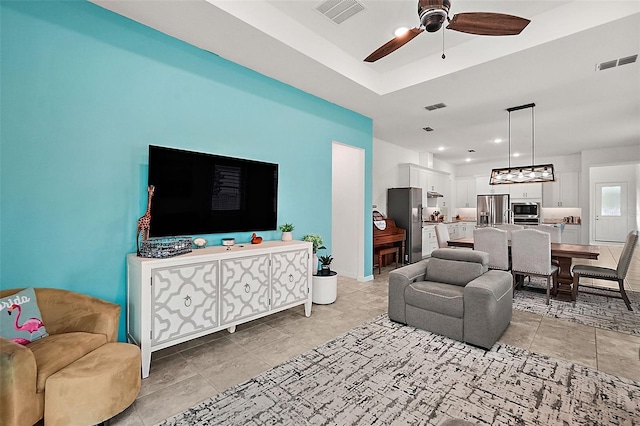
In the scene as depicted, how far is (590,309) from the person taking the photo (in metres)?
3.70

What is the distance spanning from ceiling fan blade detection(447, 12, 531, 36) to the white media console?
250 cm

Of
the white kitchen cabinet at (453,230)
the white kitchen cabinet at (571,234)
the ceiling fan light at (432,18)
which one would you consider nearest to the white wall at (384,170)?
the white kitchen cabinet at (453,230)

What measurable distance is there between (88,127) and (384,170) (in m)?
6.08

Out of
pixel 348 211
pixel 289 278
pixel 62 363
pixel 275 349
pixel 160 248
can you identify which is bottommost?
pixel 275 349

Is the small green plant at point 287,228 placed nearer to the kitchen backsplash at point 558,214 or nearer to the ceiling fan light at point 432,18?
the ceiling fan light at point 432,18

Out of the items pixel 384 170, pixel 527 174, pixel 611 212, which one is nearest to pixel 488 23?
pixel 527 174

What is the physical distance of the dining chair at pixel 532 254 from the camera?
12.7ft

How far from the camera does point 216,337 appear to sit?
2.95 metres

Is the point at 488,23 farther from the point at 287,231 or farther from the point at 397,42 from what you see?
the point at 287,231

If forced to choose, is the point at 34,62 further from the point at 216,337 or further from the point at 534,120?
the point at 534,120

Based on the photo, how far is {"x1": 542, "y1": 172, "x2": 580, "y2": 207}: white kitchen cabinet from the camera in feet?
28.8

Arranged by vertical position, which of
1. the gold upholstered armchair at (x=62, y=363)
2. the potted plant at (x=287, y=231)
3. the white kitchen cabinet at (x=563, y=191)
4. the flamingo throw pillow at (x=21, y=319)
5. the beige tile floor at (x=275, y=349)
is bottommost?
the beige tile floor at (x=275, y=349)

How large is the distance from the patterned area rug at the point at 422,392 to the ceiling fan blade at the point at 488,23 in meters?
2.59

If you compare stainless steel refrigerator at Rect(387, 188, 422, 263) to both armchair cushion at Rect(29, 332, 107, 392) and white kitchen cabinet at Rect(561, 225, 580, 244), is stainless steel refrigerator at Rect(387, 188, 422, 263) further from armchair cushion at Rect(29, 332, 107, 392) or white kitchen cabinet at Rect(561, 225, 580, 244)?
armchair cushion at Rect(29, 332, 107, 392)
